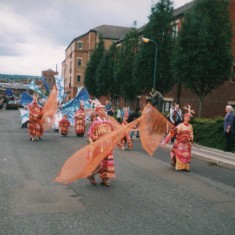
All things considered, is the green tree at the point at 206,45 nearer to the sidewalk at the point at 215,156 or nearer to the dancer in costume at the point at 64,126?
the sidewalk at the point at 215,156

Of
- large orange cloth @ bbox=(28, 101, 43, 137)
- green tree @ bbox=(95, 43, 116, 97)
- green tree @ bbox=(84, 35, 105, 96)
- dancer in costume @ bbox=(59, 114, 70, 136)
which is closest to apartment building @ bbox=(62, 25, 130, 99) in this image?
green tree @ bbox=(84, 35, 105, 96)

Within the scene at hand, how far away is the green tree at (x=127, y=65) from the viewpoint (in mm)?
35031

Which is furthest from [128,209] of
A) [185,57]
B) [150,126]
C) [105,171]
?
[185,57]

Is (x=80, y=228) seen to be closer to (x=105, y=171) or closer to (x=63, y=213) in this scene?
(x=63, y=213)

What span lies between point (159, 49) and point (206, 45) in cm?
820

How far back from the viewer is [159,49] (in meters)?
28.9

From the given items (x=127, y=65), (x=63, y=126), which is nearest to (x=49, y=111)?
(x=63, y=126)

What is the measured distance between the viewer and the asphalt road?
232 inches

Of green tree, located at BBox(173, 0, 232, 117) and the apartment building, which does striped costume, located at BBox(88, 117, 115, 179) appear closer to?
green tree, located at BBox(173, 0, 232, 117)

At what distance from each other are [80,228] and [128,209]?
4.40ft

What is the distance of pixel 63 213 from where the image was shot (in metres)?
6.46

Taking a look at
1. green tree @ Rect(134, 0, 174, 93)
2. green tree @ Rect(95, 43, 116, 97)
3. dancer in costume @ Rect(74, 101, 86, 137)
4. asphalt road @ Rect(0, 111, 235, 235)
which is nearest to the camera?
asphalt road @ Rect(0, 111, 235, 235)

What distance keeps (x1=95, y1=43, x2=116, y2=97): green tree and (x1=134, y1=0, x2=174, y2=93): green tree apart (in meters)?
14.6

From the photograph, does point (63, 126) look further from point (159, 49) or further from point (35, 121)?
point (159, 49)
